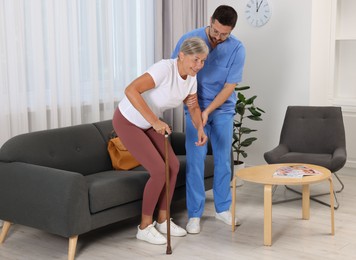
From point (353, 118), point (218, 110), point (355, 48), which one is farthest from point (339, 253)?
point (355, 48)

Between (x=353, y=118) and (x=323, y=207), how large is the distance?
1.47m

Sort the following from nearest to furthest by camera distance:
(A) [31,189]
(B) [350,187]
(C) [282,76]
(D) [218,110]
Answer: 1. (A) [31,189]
2. (D) [218,110]
3. (B) [350,187]
4. (C) [282,76]

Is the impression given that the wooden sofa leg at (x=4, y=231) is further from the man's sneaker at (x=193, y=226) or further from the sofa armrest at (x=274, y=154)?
the sofa armrest at (x=274, y=154)

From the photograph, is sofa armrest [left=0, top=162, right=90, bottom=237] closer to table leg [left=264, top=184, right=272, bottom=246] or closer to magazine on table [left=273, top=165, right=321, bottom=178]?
table leg [left=264, top=184, right=272, bottom=246]

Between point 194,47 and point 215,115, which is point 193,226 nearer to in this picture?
point 215,115

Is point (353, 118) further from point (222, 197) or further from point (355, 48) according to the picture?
point (222, 197)

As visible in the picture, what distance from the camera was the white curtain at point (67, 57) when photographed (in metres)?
4.23

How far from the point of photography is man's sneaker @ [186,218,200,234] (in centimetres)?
406

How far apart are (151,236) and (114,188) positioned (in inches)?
15.6

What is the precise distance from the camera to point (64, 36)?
4.55 meters

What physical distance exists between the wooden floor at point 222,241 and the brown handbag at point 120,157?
41 centimetres

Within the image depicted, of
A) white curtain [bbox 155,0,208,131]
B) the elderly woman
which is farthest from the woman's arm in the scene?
white curtain [bbox 155,0,208,131]

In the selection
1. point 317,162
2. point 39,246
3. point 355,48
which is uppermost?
point 355,48

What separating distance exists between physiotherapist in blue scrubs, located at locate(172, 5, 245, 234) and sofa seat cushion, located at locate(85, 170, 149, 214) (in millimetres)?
373
